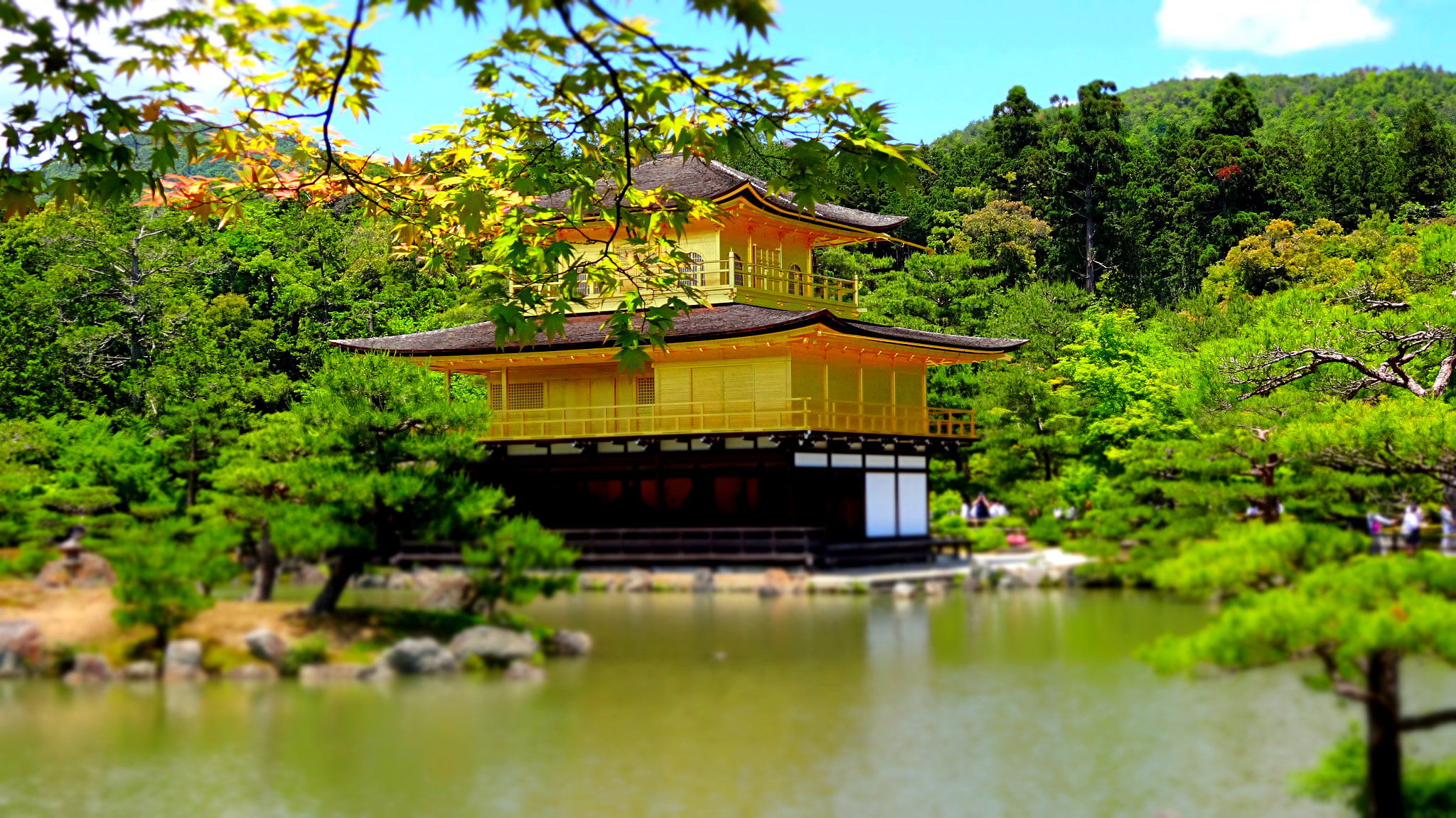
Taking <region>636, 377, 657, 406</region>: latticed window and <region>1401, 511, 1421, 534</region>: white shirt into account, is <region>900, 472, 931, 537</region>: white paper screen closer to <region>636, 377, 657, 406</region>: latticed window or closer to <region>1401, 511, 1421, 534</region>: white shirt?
<region>636, 377, 657, 406</region>: latticed window

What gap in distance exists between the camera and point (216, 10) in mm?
6535

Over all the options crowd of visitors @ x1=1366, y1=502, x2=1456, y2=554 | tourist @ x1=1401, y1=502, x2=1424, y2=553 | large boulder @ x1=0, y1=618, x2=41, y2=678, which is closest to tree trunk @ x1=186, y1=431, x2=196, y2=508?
large boulder @ x1=0, y1=618, x2=41, y2=678

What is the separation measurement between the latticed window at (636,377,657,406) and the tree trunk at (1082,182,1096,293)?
35033mm

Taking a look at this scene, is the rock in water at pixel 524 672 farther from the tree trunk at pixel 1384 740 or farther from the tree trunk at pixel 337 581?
the tree trunk at pixel 1384 740

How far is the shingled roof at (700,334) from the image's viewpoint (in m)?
27.7

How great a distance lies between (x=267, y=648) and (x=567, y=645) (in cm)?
302

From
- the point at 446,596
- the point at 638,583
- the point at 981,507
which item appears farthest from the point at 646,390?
the point at 446,596

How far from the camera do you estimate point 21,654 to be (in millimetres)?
13406

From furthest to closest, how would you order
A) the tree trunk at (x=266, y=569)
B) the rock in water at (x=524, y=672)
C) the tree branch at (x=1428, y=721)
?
the tree trunk at (x=266, y=569)
the rock in water at (x=524, y=672)
the tree branch at (x=1428, y=721)

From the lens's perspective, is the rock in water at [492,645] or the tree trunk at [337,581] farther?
the tree trunk at [337,581]

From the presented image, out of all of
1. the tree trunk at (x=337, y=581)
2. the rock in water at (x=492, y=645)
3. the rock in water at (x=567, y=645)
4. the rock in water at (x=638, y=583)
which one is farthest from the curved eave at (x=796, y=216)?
the rock in water at (x=492, y=645)

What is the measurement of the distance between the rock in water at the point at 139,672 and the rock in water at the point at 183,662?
0.29 feet

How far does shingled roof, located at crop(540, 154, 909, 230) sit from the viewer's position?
29469 mm

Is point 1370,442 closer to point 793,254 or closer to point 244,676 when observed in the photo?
point 244,676
